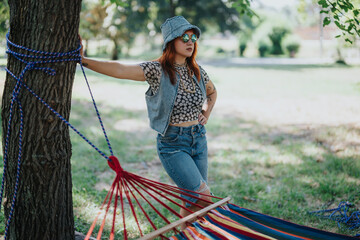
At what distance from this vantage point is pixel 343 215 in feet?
10.5

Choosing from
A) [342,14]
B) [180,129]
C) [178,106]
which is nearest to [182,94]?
[178,106]

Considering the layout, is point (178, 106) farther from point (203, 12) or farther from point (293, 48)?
point (293, 48)

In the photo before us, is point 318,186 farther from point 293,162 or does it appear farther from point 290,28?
point 290,28

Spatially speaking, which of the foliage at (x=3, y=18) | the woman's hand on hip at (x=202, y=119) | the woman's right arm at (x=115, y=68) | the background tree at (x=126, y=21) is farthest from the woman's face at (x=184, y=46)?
the background tree at (x=126, y=21)

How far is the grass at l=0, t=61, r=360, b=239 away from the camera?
3.61 metres

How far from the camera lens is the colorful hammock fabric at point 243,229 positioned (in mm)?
2045

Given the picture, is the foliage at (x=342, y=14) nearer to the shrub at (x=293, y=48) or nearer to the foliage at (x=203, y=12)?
the foliage at (x=203, y=12)

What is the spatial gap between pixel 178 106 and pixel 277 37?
995 inches

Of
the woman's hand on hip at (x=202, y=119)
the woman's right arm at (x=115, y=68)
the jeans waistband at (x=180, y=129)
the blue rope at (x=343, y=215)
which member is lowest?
the blue rope at (x=343, y=215)

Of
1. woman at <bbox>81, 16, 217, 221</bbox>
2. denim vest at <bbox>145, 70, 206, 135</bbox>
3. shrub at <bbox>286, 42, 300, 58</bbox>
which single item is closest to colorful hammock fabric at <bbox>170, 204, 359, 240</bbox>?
woman at <bbox>81, 16, 217, 221</bbox>

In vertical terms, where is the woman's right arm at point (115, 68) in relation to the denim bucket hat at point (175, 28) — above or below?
below

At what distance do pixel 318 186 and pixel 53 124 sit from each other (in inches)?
117

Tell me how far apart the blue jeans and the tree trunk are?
68 cm

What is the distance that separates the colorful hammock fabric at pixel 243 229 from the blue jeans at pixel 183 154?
26 centimetres
